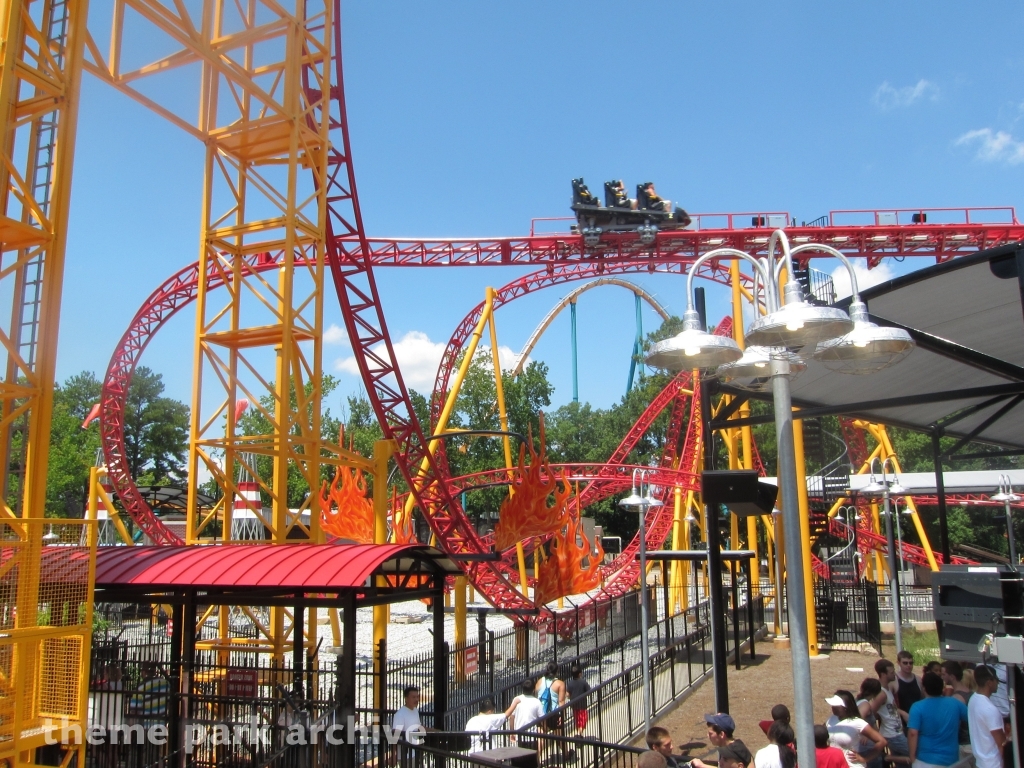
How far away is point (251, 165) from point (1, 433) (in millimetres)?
6460

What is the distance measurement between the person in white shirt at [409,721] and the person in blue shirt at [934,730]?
4.06 metres

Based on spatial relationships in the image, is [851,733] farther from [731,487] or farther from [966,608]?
[731,487]

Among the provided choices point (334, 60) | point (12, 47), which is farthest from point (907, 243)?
point (12, 47)

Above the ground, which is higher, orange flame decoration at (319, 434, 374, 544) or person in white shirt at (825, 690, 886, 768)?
orange flame decoration at (319, 434, 374, 544)

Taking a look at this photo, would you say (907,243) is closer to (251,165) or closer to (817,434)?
(817,434)

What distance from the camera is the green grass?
555 inches

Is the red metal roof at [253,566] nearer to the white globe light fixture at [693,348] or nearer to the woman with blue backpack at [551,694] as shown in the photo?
the woman with blue backpack at [551,694]

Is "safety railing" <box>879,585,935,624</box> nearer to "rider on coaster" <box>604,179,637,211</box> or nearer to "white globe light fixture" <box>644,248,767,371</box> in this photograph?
"rider on coaster" <box>604,179,637,211</box>

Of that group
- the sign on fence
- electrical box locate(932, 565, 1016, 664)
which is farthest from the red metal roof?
electrical box locate(932, 565, 1016, 664)

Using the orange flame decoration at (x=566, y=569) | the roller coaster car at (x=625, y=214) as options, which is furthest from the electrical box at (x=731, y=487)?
the roller coaster car at (x=625, y=214)

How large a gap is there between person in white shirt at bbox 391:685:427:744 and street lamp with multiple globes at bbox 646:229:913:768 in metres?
4.46

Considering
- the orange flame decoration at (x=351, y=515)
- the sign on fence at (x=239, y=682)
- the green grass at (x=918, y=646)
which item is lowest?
the green grass at (x=918, y=646)

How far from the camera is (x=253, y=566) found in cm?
767

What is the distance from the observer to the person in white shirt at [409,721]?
7.62 metres
